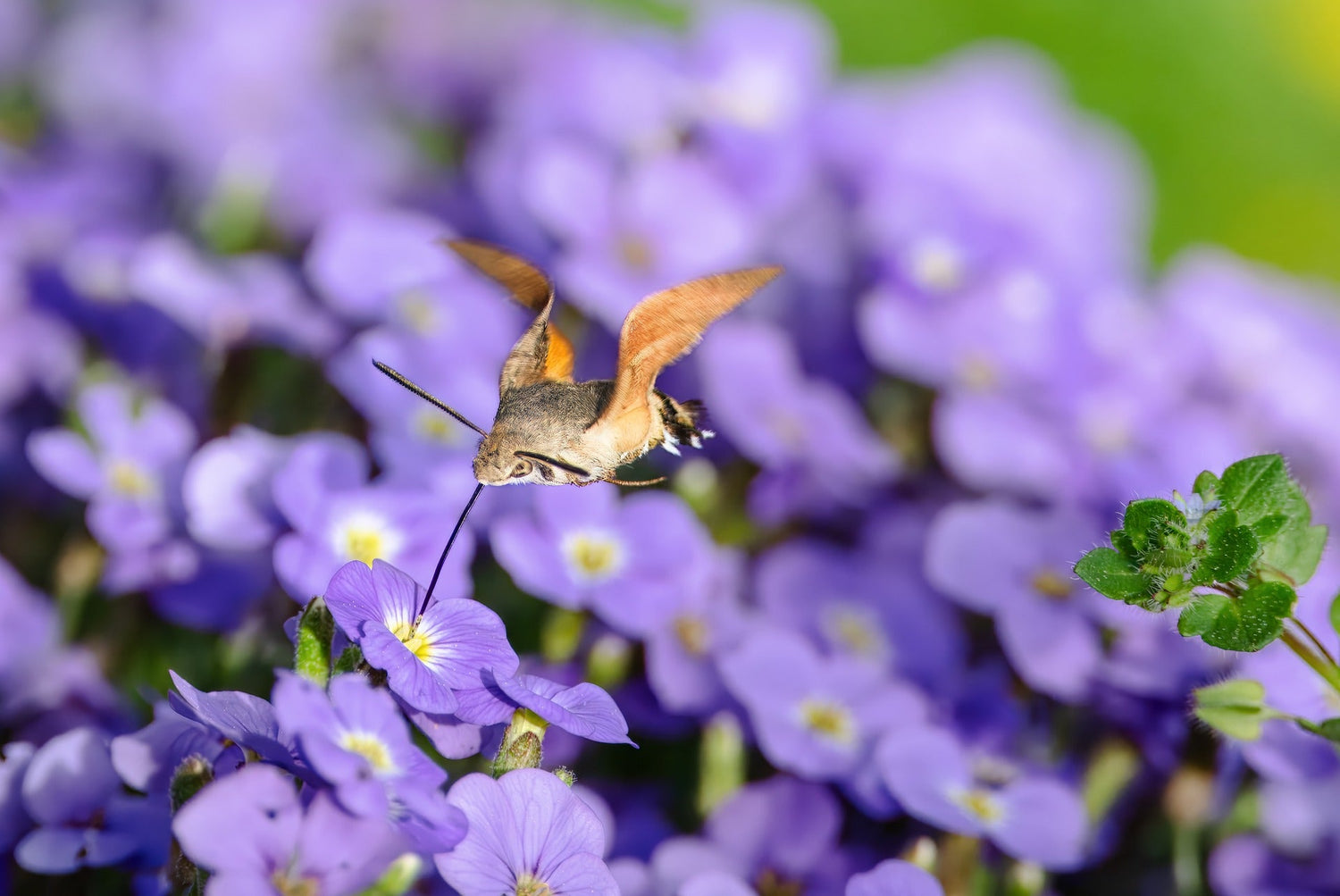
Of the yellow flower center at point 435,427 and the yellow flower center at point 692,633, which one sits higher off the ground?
the yellow flower center at point 435,427

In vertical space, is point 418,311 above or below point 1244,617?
below

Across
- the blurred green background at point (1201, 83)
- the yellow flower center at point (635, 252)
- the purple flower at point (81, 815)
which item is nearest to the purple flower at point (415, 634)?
the purple flower at point (81, 815)

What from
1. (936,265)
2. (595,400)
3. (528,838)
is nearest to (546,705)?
(528,838)

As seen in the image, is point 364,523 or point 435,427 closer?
point 364,523

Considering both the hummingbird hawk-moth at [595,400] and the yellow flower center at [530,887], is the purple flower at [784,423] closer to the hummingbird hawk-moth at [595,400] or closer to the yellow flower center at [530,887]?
the hummingbird hawk-moth at [595,400]

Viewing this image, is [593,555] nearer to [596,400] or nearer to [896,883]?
[596,400]

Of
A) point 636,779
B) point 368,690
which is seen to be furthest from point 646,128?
point 368,690

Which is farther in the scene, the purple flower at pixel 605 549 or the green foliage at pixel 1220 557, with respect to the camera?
the purple flower at pixel 605 549

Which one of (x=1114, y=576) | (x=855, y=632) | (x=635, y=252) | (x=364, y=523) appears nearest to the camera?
(x=1114, y=576)

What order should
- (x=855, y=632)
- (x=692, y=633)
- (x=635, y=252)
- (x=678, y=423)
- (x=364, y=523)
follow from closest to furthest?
1. (x=678, y=423)
2. (x=364, y=523)
3. (x=692, y=633)
4. (x=855, y=632)
5. (x=635, y=252)
